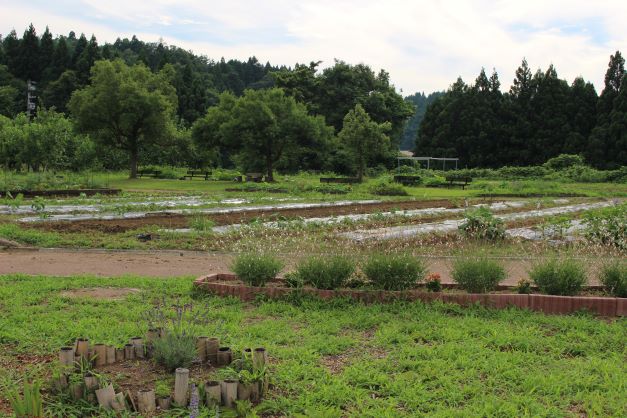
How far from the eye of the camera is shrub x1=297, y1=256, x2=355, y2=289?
681 cm

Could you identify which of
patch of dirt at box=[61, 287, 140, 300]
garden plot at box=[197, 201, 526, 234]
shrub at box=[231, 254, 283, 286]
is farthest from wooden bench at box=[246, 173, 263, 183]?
shrub at box=[231, 254, 283, 286]

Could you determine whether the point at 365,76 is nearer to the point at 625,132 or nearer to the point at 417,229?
the point at 625,132

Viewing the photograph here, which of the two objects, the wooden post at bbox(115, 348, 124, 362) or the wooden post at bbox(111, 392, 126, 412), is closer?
the wooden post at bbox(111, 392, 126, 412)

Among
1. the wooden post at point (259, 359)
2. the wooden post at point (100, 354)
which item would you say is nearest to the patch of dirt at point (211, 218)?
the wooden post at point (100, 354)

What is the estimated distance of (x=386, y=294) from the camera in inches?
258

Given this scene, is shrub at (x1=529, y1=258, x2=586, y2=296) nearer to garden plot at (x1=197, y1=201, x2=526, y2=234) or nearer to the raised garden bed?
garden plot at (x1=197, y1=201, x2=526, y2=234)

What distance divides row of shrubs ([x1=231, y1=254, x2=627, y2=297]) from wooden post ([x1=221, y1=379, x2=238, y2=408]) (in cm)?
313

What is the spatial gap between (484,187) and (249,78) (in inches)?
3028

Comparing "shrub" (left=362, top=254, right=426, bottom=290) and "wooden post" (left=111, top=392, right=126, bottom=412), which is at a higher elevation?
"shrub" (left=362, top=254, right=426, bottom=290)

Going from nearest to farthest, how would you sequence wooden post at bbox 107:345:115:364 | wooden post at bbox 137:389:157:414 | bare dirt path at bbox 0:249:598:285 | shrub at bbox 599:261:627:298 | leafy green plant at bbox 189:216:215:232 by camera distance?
wooden post at bbox 137:389:157:414
wooden post at bbox 107:345:115:364
shrub at bbox 599:261:627:298
bare dirt path at bbox 0:249:598:285
leafy green plant at bbox 189:216:215:232

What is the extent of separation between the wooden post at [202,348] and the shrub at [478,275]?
334 centimetres

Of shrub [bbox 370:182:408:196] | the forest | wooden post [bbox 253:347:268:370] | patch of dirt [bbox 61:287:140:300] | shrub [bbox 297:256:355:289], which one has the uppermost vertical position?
the forest

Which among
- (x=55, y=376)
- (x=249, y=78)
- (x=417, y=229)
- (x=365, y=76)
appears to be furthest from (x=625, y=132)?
(x=249, y=78)

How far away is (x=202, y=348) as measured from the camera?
14.4 feet
